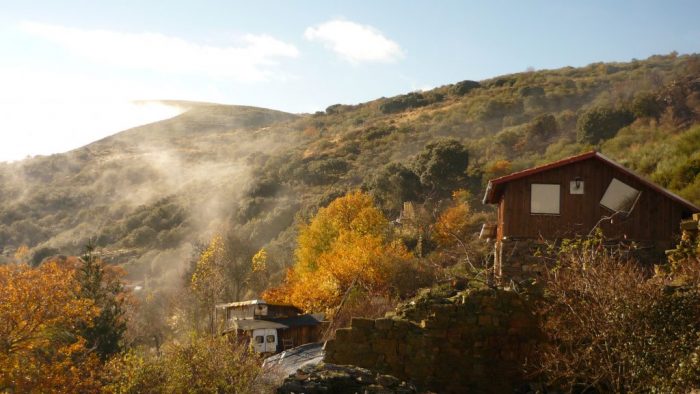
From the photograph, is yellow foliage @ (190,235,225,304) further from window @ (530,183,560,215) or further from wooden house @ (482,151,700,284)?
window @ (530,183,560,215)

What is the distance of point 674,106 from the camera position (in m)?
60.0

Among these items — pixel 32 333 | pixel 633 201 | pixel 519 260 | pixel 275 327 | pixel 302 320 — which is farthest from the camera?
pixel 302 320

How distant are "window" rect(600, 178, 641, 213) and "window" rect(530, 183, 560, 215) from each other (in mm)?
1513

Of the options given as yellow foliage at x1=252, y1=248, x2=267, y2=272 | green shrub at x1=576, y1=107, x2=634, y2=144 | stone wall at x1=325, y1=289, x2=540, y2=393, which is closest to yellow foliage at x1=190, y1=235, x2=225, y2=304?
yellow foliage at x1=252, y1=248, x2=267, y2=272

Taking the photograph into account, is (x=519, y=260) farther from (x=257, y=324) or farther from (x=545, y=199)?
(x=257, y=324)

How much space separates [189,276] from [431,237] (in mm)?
19582

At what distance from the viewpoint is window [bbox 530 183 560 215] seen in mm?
23922

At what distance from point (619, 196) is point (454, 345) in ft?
41.5

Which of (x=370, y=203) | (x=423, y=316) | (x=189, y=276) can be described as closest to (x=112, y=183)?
(x=189, y=276)

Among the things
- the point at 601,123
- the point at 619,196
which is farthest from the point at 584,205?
the point at 601,123

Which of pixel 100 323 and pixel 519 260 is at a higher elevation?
pixel 519 260

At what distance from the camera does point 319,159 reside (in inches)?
3366

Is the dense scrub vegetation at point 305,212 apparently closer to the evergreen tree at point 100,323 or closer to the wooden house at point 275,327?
the evergreen tree at point 100,323

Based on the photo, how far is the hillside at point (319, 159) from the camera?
190ft
